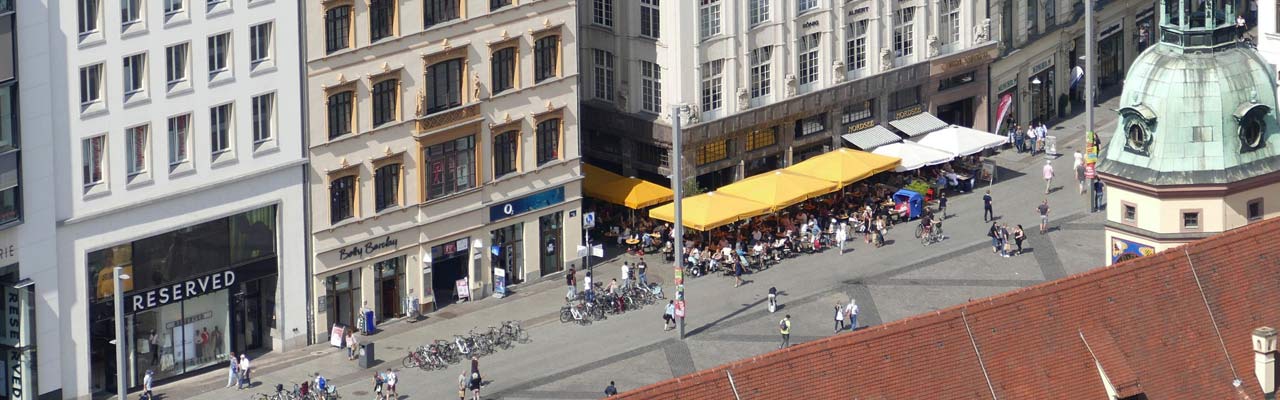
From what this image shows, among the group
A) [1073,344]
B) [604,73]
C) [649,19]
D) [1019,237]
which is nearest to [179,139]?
[649,19]

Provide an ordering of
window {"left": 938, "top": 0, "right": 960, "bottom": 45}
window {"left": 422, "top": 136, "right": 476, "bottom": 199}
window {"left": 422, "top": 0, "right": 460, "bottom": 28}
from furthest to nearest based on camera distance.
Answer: window {"left": 938, "top": 0, "right": 960, "bottom": 45}, window {"left": 422, "top": 136, "right": 476, "bottom": 199}, window {"left": 422, "top": 0, "right": 460, "bottom": 28}

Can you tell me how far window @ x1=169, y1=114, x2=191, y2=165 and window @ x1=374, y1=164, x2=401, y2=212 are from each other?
10134 millimetres

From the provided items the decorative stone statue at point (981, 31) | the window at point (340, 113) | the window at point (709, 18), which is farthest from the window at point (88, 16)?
the decorative stone statue at point (981, 31)

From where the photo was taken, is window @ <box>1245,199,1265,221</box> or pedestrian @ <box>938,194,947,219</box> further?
pedestrian @ <box>938,194,947,219</box>

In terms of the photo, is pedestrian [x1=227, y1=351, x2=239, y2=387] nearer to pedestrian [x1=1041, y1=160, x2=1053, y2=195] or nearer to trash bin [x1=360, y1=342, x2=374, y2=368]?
trash bin [x1=360, y1=342, x2=374, y2=368]

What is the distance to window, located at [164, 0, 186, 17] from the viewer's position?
136 m

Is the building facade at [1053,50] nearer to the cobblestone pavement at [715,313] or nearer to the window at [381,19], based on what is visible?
the cobblestone pavement at [715,313]

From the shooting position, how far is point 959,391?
103 m

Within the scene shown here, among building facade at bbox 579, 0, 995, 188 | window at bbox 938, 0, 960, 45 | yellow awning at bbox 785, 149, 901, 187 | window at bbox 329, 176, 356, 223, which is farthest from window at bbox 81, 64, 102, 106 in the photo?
window at bbox 938, 0, 960, 45

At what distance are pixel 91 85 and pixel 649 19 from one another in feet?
101

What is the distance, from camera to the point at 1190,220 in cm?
12081

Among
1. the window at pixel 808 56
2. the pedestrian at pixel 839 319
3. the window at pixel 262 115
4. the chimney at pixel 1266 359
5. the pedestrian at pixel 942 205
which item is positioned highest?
the window at pixel 808 56

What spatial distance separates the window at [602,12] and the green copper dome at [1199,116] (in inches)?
1596

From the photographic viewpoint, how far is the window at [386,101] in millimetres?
144625
